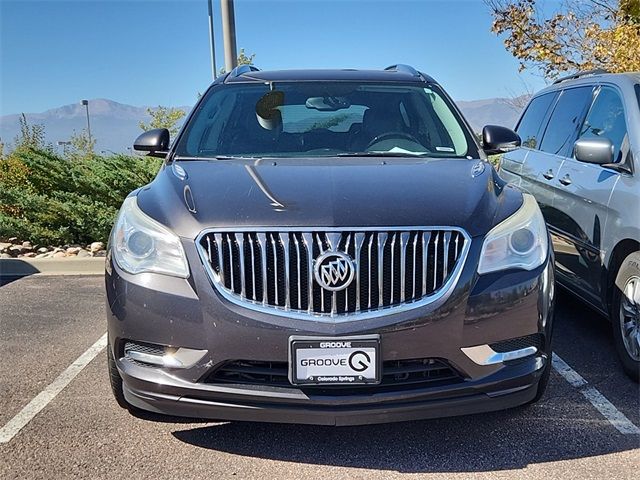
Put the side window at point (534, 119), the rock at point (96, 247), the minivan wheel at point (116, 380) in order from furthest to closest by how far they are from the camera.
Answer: the rock at point (96, 247)
the side window at point (534, 119)
the minivan wheel at point (116, 380)

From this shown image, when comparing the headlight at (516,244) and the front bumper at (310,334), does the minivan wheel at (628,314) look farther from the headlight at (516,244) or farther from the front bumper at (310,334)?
the front bumper at (310,334)

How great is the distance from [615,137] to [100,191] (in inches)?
228

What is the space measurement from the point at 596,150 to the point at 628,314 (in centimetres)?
96

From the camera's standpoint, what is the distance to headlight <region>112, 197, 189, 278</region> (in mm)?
2561

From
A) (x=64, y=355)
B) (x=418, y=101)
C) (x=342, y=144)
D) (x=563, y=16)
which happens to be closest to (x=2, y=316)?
(x=64, y=355)

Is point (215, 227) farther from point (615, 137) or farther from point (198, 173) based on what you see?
point (615, 137)

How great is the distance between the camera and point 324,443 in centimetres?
292

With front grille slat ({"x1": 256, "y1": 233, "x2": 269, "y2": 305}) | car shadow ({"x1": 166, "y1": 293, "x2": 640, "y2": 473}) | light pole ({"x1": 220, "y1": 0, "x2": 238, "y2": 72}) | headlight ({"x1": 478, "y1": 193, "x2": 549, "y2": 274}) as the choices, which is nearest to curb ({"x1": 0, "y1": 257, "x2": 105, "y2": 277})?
light pole ({"x1": 220, "y1": 0, "x2": 238, "y2": 72})

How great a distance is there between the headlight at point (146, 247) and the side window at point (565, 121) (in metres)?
3.20

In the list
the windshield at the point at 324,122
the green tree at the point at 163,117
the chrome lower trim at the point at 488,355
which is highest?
the windshield at the point at 324,122

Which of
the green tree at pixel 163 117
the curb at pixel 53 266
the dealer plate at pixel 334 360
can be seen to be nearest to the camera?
the dealer plate at pixel 334 360

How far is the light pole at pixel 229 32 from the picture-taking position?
859cm

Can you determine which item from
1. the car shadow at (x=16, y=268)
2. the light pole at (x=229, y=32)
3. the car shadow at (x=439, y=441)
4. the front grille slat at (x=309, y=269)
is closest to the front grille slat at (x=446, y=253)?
the front grille slat at (x=309, y=269)

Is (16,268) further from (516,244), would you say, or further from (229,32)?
(516,244)
